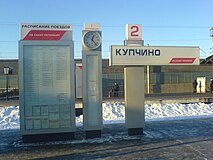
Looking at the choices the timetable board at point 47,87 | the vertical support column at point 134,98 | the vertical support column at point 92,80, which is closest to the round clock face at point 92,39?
the vertical support column at point 92,80

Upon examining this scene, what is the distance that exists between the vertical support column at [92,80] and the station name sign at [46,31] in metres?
0.56

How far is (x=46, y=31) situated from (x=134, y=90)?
334 cm

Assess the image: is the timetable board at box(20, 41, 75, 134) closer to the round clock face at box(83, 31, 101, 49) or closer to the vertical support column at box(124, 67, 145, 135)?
the round clock face at box(83, 31, 101, 49)

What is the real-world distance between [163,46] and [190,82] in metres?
33.6

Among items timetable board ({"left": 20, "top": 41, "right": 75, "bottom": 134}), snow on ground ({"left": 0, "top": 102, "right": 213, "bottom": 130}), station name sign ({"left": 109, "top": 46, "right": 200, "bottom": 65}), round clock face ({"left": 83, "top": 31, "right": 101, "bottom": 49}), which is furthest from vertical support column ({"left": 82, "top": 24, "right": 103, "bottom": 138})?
snow on ground ({"left": 0, "top": 102, "right": 213, "bottom": 130})

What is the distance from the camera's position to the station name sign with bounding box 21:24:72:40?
8930 mm

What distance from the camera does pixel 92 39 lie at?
9234 millimetres

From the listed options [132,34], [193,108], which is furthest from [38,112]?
[193,108]

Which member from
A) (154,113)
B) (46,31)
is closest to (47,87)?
(46,31)

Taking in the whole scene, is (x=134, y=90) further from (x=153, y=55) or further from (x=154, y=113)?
(x=154, y=113)

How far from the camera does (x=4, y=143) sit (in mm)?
8812

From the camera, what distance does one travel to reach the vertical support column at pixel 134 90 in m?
9.55

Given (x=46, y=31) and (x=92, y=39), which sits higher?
(x=46, y=31)

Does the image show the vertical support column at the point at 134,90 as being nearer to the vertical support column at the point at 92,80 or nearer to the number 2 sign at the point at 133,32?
the number 2 sign at the point at 133,32
